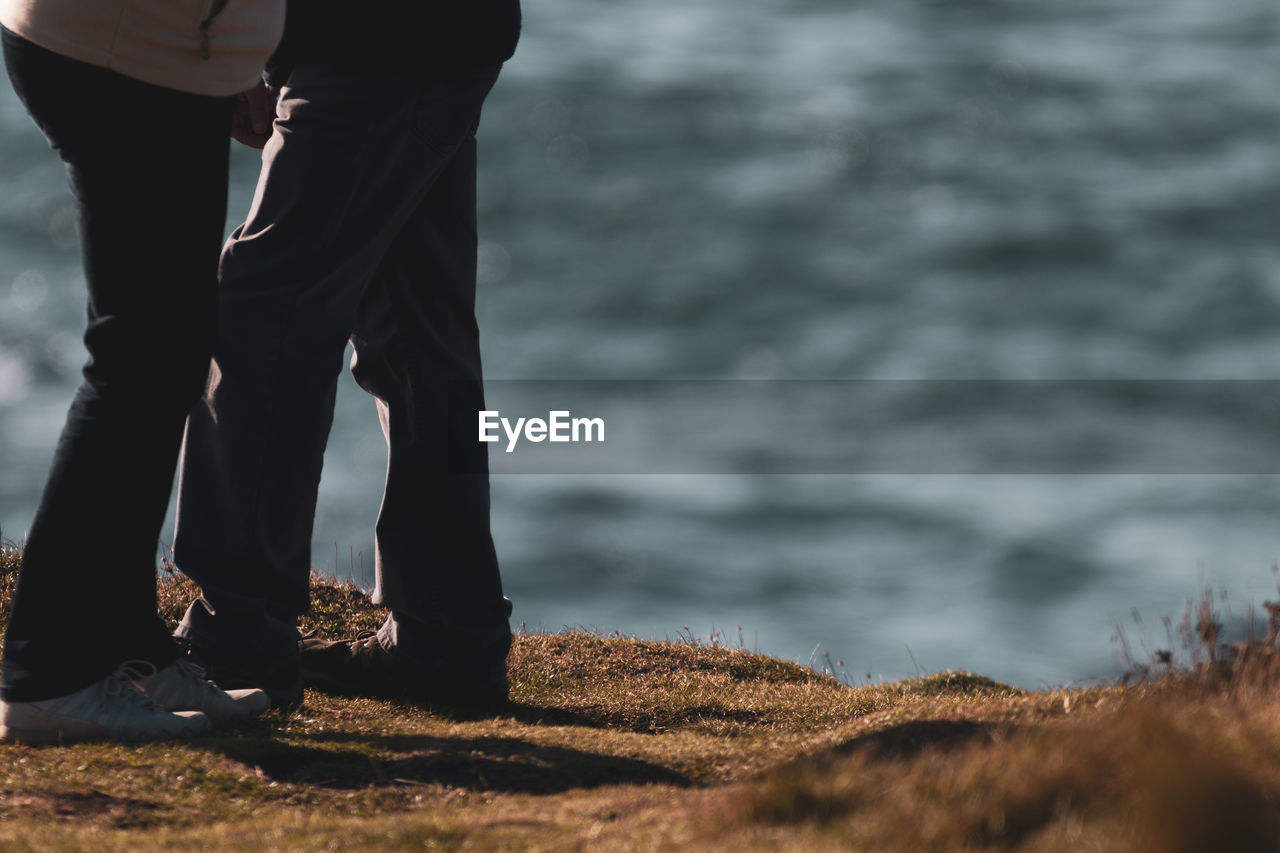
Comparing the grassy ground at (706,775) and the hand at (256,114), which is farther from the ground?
the hand at (256,114)

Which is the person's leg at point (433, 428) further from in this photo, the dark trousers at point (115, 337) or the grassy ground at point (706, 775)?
the dark trousers at point (115, 337)

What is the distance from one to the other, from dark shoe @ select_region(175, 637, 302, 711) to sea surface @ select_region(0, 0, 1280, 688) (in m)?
19.0

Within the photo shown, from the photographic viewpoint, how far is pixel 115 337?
3.57 meters

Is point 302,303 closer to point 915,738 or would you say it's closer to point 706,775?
point 706,775

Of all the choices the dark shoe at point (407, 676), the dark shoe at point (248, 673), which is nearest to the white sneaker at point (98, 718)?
the dark shoe at point (248, 673)

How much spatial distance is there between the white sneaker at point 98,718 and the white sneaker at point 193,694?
6 cm

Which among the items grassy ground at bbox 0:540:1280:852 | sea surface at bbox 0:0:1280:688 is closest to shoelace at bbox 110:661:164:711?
grassy ground at bbox 0:540:1280:852

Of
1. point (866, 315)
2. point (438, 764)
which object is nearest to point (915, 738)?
point (438, 764)

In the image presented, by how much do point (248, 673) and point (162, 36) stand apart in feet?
5.83

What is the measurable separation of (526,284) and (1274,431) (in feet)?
67.3

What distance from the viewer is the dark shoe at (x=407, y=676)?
15.1 feet

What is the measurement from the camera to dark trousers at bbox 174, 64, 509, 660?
4.09 meters

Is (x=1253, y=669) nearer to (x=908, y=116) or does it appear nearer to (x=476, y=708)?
(x=476, y=708)

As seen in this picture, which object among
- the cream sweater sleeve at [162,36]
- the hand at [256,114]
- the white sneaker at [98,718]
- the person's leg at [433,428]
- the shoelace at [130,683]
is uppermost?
the hand at [256,114]
